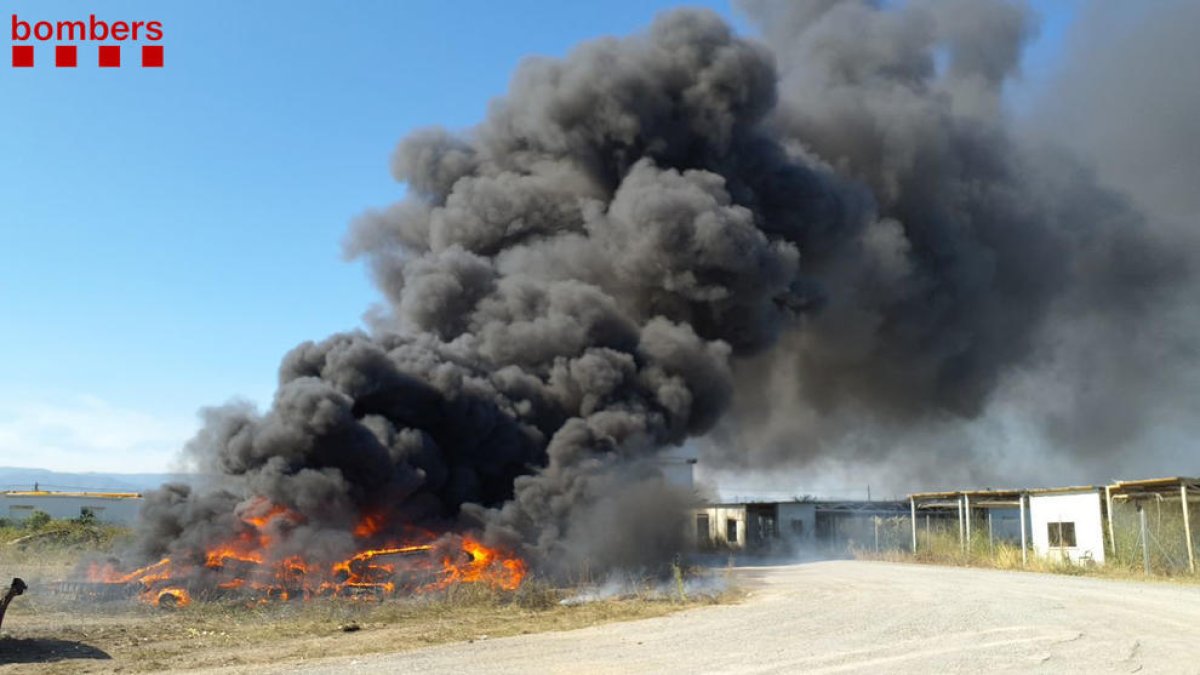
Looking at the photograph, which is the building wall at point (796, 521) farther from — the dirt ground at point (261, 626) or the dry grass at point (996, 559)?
the dirt ground at point (261, 626)

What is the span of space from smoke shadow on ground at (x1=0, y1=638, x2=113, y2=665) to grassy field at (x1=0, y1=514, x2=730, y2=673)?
0.02 m

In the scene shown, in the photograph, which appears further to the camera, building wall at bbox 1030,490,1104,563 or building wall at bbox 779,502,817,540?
building wall at bbox 779,502,817,540

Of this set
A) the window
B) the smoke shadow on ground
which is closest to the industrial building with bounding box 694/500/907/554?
the window

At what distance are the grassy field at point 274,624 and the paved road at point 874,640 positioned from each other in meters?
1.41

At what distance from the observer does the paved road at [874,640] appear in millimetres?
13914

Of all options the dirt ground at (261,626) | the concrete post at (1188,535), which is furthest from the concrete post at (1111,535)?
the dirt ground at (261,626)

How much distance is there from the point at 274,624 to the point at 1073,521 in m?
29.5

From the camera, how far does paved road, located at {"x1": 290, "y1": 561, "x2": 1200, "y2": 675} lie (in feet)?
45.6

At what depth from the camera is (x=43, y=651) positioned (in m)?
16.2

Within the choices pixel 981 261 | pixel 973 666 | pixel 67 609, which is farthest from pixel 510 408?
pixel 981 261

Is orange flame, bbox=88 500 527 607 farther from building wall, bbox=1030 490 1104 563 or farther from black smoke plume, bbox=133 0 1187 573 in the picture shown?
building wall, bbox=1030 490 1104 563

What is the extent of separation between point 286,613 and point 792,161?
26.4 meters

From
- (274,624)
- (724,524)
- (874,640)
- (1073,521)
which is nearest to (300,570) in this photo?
(274,624)

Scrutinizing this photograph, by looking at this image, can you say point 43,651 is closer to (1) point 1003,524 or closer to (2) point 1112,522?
(2) point 1112,522
